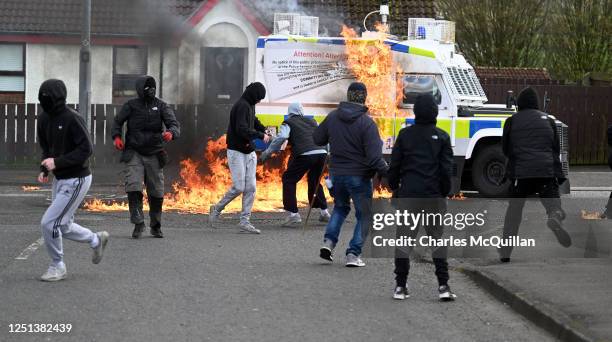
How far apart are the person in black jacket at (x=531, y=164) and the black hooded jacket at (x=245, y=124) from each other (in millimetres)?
3632

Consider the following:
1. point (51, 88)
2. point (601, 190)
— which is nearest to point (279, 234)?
point (51, 88)

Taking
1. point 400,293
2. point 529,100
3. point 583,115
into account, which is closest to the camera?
point 400,293

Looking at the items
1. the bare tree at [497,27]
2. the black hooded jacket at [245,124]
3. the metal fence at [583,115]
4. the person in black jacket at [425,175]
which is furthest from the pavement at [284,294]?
the bare tree at [497,27]

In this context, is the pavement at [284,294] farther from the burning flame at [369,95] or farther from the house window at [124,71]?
the house window at [124,71]

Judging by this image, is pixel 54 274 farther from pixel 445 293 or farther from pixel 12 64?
pixel 12 64

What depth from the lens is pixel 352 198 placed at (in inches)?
452

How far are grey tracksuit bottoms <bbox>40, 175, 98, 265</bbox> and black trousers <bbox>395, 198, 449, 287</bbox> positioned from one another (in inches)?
113

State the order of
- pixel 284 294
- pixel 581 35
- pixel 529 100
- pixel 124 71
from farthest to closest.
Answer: pixel 581 35 < pixel 124 71 < pixel 529 100 < pixel 284 294

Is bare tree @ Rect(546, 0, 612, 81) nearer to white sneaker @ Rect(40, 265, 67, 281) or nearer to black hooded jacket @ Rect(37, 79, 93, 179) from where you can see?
black hooded jacket @ Rect(37, 79, 93, 179)

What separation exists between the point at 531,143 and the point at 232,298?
3.58 metres

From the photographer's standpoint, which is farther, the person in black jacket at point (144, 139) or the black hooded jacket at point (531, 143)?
the person in black jacket at point (144, 139)

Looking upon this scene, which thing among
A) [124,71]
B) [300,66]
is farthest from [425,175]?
[124,71]

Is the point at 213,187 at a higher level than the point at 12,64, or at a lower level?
lower

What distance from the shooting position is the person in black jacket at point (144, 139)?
528 inches
